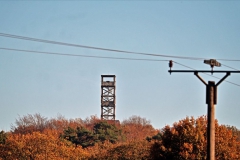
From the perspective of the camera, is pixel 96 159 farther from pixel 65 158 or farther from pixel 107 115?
pixel 107 115

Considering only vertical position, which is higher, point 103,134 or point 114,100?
point 114,100

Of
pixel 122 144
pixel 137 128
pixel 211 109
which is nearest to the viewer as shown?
pixel 211 109

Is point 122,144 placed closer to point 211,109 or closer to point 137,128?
point 211,109

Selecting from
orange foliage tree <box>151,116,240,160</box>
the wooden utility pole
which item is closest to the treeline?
orange foliage tree <box>151,116,240,160</box>

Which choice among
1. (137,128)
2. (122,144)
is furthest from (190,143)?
(137,128)

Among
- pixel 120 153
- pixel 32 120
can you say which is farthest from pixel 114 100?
pixel 120 153

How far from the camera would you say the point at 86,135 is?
260 ft

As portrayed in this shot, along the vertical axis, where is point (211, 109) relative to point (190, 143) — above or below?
above

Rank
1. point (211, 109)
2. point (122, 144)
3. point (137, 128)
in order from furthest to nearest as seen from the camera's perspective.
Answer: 1. point (137, 128)
2. point (122, 144)
3. point (211, 109)

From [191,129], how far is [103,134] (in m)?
43.7

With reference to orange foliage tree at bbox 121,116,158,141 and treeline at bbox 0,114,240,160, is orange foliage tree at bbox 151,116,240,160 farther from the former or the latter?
orange foliage tree at bbox 121,116,158,141

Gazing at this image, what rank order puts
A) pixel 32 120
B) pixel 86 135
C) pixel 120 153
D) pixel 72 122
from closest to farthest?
pixel 120 153 → pixel 86 135 → pixel 32 120 → pixel 72 122

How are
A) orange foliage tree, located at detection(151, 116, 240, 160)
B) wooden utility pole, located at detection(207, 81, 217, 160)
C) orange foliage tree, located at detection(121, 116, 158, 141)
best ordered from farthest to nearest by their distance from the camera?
orange foliage tree, located at detection(121, 116, 158, 141)
orange foliage tree, located at detection(151, 116, 240, 160)
wooden utility pole, located at detection(207, 81, 217, 160)

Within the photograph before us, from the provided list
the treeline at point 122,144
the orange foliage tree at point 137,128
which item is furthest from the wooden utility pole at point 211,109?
the orange foliage tree at point 137,128
